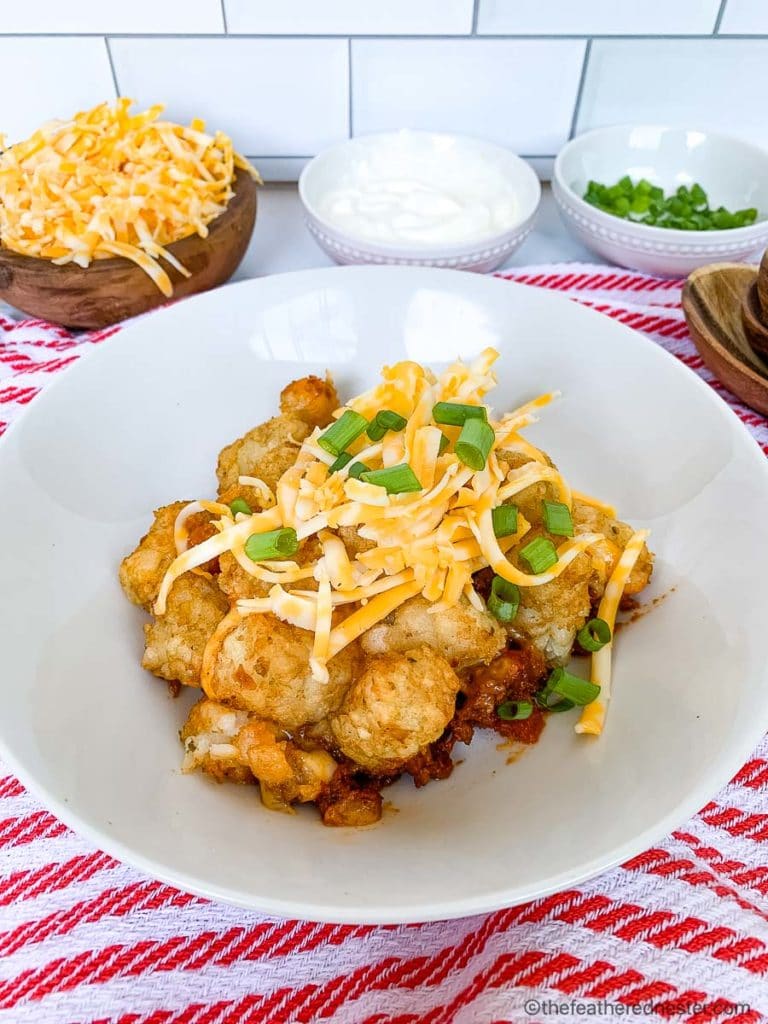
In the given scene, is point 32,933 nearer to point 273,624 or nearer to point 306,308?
point 273,624

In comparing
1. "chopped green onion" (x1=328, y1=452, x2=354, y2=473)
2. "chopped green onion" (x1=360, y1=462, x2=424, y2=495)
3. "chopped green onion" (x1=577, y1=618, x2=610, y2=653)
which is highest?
"chopped green onion" (x1=360, y1=462, x2=424, y2=495)

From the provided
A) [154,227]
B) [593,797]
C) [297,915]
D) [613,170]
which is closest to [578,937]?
[593,797]

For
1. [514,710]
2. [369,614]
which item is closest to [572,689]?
[514,710]

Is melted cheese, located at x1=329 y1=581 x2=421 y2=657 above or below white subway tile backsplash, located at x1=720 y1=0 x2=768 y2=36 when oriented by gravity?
below

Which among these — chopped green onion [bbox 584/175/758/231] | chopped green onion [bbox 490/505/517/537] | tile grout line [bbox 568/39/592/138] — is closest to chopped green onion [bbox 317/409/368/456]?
chopped green onion [bbox 490/505/517/537]

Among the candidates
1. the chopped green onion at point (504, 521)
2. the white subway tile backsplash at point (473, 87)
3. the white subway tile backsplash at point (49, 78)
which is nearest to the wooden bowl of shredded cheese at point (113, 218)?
the white subway tile backsplash at point (49, 78)

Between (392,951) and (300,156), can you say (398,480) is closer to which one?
(392,951)

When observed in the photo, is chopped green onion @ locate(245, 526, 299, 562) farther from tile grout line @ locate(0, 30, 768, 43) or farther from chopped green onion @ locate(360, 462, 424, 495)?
tile grout line @ locate(0, 30, 768, 43)
